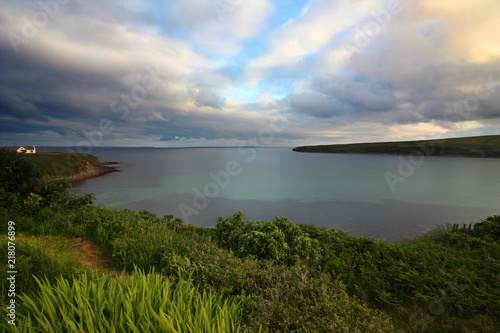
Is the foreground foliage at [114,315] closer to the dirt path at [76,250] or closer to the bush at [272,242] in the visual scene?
the dirt path at [76,250]

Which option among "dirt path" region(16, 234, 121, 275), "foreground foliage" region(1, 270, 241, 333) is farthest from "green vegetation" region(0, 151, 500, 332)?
"dirt path" region(16, 234, 121, 275)

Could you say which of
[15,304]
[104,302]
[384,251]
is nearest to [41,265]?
[15,304]

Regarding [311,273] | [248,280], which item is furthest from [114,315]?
[311,273]

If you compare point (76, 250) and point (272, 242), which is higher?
point (272, 242)

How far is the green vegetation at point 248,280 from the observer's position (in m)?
2.54

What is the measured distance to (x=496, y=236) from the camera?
925 centimetres

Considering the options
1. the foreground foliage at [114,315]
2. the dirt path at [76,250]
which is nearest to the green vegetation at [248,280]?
the foreground foliage at [114,315]

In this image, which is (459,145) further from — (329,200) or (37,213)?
(37,213)

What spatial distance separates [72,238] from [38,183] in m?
3.89

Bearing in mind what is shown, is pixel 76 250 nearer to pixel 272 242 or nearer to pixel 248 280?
pixel 248 280

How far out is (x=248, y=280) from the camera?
3.71m

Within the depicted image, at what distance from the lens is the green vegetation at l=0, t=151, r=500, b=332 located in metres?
2.54

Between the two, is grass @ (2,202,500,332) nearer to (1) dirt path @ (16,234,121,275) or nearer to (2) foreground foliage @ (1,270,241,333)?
(1) dirt path @ (16,234,121,275)

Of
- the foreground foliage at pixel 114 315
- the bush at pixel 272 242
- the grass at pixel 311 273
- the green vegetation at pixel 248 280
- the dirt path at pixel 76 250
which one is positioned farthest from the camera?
the bush at pixel 272 242
